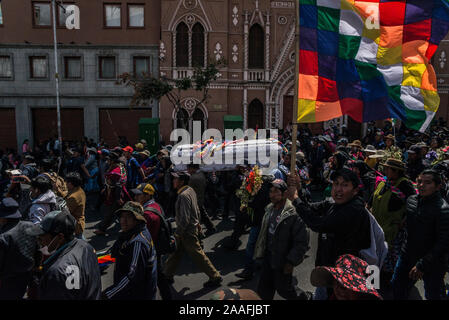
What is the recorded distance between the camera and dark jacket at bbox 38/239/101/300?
8.63ft

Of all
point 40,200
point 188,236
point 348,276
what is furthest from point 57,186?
point 348,276

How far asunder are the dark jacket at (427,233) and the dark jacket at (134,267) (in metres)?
2.90

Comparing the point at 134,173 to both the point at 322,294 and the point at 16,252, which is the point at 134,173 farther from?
the point at 322,294

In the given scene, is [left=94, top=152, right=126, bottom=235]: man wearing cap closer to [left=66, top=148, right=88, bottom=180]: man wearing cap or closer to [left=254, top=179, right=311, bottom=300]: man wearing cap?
[left=66, top=148, right=88, bottom=180]: man wearing cap

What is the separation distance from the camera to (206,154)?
9070 millimetres

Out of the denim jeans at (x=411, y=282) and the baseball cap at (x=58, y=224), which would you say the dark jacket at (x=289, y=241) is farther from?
the baseball cap at (x=58, y=224)

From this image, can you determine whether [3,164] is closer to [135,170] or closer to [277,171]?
[135,170]

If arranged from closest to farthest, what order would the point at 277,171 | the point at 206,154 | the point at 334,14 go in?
1. the point at 334,14
2. the point at 277,171
3. the point at 206,154

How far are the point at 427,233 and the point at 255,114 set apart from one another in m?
18.3

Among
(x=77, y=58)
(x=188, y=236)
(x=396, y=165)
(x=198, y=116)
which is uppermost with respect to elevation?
(x=77, y=58)

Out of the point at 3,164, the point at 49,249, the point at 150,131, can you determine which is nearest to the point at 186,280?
the point at 49,249

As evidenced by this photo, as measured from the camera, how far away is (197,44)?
20312 mm

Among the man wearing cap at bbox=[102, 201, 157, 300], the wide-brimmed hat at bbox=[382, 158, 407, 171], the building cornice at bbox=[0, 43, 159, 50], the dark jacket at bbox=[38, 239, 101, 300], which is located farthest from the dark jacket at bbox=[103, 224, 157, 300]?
the building cornice at bbox=[0, 43, 159, 50]

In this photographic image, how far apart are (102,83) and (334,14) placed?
19024 mm
